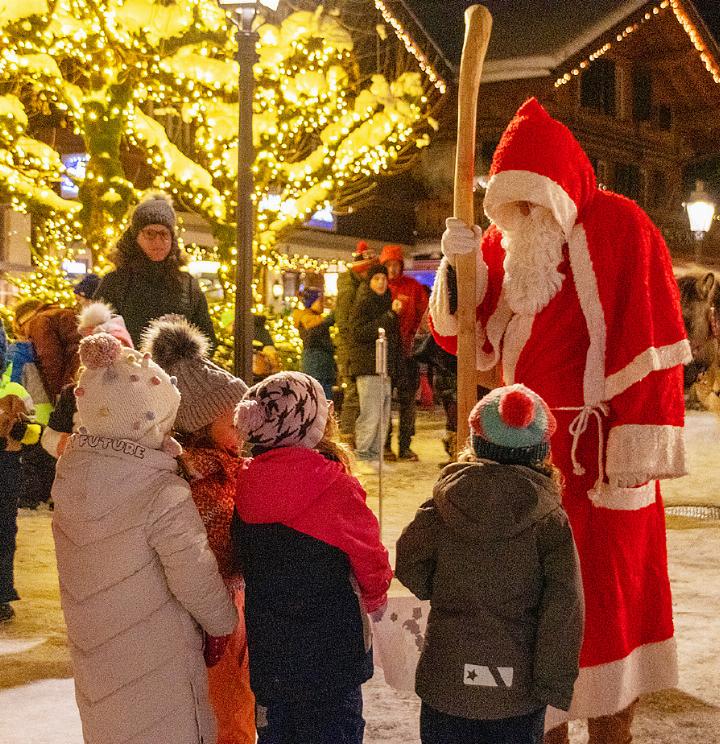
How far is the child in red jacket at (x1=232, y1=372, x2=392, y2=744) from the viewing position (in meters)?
2.93

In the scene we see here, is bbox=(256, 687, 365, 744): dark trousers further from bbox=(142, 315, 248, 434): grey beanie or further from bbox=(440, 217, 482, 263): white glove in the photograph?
bbox=(440, 217, 482, 263): white glove

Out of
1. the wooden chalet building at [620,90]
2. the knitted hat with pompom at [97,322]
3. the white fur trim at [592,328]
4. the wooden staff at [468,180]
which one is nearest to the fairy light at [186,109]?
the knitted hat with pompom at [97,322]

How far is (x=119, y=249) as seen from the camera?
5793mm

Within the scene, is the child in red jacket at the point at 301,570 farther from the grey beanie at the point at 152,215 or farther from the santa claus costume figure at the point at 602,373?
the grey beanie at the point at 152,215

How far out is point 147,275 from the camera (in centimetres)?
575

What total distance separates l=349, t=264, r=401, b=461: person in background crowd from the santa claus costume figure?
23.8 ft

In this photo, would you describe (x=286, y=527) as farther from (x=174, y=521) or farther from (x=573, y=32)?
(x=573, y=32)

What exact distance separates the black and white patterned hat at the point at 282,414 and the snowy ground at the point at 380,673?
58.9 inches

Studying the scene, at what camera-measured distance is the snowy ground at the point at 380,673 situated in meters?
4.01

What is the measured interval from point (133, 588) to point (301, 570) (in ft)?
1.53

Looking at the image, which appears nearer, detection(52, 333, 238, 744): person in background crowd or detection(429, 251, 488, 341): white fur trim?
detection(52, 333, 238, 744): person in background crowd

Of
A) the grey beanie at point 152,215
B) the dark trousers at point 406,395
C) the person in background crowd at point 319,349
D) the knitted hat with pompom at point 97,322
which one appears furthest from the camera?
the person in background crowd at point 319,349

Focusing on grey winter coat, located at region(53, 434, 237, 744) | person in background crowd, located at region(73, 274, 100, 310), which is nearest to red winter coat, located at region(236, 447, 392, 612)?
grey winter coat, located at region(53, 434, 237, 744)

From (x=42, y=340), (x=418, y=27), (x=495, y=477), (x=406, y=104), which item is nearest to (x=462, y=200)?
(x=495, y=477)
